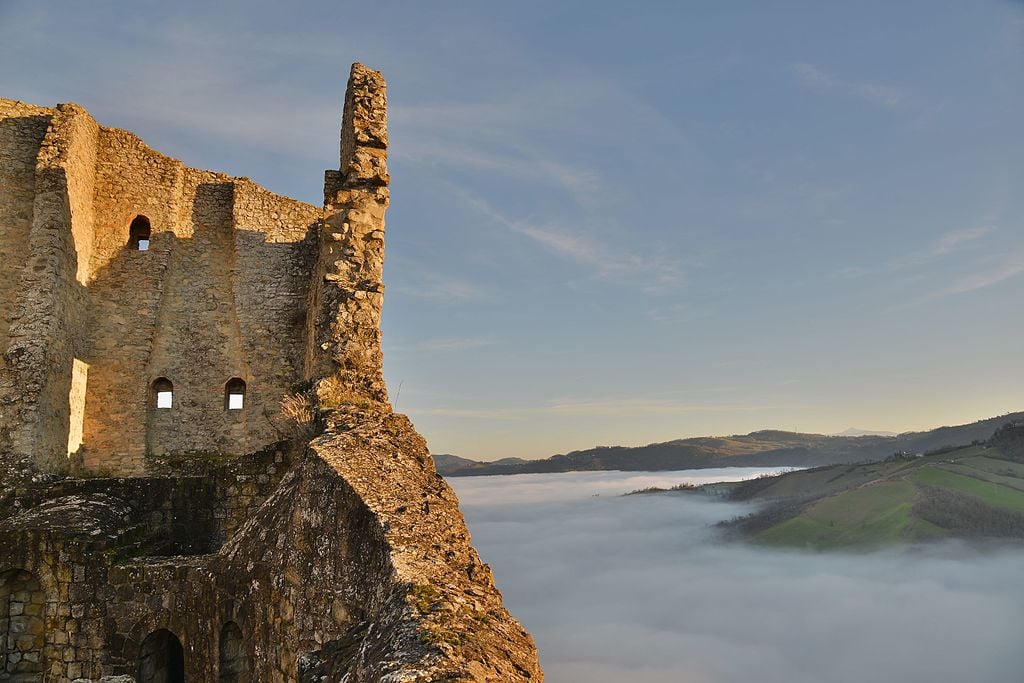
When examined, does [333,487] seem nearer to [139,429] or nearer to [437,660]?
[437,660]

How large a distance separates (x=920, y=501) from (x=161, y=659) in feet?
316

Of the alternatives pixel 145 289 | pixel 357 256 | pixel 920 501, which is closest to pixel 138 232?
pixel 145 289

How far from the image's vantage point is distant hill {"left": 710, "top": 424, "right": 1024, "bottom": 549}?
83.4 meters

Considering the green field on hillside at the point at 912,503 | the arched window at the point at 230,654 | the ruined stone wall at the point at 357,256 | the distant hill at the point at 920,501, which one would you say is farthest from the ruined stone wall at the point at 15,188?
the green field on hillside at the point at 912,503

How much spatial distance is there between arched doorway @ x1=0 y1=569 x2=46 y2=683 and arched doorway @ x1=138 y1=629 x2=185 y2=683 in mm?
1593

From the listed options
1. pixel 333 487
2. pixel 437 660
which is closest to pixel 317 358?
pixel 333 487

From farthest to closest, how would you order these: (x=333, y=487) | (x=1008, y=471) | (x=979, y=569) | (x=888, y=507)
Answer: (x=979, y=569) → (x=888, y=507) → (x=1008, y=471) → (x=333, y=487)

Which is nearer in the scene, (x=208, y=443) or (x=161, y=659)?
(x=161, y=659)

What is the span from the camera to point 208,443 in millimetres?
14227

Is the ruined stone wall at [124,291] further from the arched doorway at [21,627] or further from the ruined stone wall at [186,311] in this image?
the arched doorway at [21,627]

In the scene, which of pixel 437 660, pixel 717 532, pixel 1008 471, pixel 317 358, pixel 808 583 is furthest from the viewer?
pixel 717 532

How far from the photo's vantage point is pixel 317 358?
9.79m

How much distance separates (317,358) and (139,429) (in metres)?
6.60

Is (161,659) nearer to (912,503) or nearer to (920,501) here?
(920,501)
